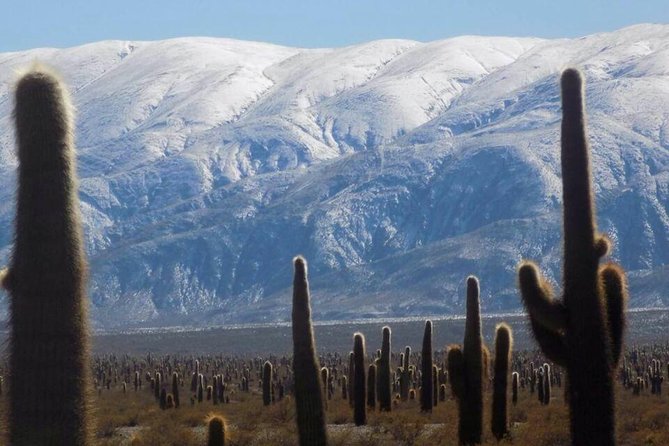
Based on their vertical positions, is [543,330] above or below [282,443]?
above

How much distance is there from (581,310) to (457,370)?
7.84 m

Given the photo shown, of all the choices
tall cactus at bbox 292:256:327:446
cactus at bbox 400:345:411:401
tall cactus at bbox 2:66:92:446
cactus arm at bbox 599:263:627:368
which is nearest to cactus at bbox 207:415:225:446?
tall cactus at bbox 292:256:327:446

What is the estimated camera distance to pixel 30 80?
8609 millimetres

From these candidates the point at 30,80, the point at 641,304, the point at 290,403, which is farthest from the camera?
the point at 641,304

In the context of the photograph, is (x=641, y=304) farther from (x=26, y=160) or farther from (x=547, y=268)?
(x=26, y=160)

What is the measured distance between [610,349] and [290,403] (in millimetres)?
25311

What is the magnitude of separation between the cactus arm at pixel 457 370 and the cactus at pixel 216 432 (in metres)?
6.92

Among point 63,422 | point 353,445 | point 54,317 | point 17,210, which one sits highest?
point 17,210

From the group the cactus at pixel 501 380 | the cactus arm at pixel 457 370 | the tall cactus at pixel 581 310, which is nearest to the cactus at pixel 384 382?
the cactus at pixel 501 380

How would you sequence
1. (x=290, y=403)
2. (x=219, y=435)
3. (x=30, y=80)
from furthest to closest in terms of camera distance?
(x=290, y=403)
(x=219, y=435)
(x=30, y=80)

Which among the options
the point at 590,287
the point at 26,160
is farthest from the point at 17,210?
the point at 590,287

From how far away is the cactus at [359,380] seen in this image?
32.5m

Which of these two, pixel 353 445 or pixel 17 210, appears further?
pixel 353 445

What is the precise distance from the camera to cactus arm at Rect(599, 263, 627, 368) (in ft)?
55.3
